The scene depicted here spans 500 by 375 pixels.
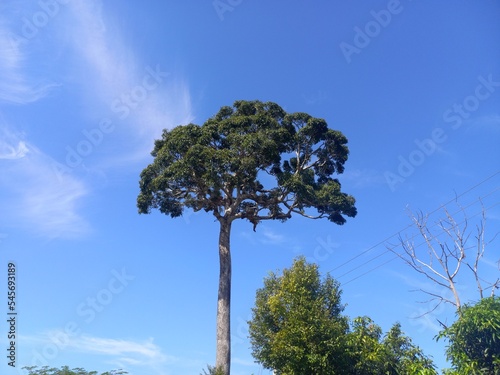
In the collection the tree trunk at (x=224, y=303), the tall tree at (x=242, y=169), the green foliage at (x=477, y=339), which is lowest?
the green foliage at (x=477, y=339)

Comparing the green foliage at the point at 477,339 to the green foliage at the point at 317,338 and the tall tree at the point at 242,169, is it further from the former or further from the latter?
the tall tree at the point at 242,169

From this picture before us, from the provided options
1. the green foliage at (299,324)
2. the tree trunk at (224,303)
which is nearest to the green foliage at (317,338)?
the green foliage at (299,324)

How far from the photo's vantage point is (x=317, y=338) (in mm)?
17625

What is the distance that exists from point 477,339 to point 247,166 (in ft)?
39.9

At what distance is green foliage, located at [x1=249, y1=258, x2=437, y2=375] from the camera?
17.4 m

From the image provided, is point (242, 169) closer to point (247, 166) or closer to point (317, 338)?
point (247, 166)

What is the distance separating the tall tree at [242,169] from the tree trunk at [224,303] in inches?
1.9

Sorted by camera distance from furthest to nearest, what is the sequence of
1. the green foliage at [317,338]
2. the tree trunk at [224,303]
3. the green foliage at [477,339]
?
1. the tree trunk at [224,303]
2. the green foliage at [317,338]
3. the green foliage at [477,339]

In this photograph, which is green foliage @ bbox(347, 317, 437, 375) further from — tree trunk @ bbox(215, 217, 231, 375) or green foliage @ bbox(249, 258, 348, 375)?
tree trunk @ bbox(215, 217, 231, 375)

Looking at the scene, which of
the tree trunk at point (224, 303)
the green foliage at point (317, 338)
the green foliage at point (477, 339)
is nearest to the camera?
the green foliage at point (477, 339)

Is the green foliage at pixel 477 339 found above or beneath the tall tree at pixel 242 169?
beneath

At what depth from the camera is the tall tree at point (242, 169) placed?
22750 millimetres

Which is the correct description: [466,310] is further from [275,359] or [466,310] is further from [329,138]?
[329,138]

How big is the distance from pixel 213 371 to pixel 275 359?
297cm
